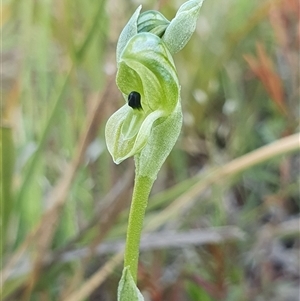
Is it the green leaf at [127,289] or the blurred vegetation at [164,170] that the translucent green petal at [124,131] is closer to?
the green leaf at [127,289]

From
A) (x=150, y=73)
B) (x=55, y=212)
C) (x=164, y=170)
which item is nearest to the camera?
(x=150, y=73)

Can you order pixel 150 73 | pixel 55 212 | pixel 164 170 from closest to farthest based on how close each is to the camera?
pixel 150 73, pixel 55 212, pixel 164 170

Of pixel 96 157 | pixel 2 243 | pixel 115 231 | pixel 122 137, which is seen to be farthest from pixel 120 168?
pixel 122 137

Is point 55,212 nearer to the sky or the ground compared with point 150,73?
nearer to the sky

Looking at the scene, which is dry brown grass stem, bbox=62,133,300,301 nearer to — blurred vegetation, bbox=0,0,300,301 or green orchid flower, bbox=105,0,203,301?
blurred vegetation, bbox=0,0,300,301

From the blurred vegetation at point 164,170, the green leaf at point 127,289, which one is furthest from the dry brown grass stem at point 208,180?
the green leaf at point 127,289

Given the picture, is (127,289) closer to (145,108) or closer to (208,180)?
(145,108)

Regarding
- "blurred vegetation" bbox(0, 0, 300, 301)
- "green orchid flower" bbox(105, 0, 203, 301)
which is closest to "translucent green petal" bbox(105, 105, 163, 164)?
"green orchid flower" bbox(105, 0, 203, 301)

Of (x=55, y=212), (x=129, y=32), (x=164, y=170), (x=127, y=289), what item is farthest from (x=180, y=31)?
(x=164, y=170)
